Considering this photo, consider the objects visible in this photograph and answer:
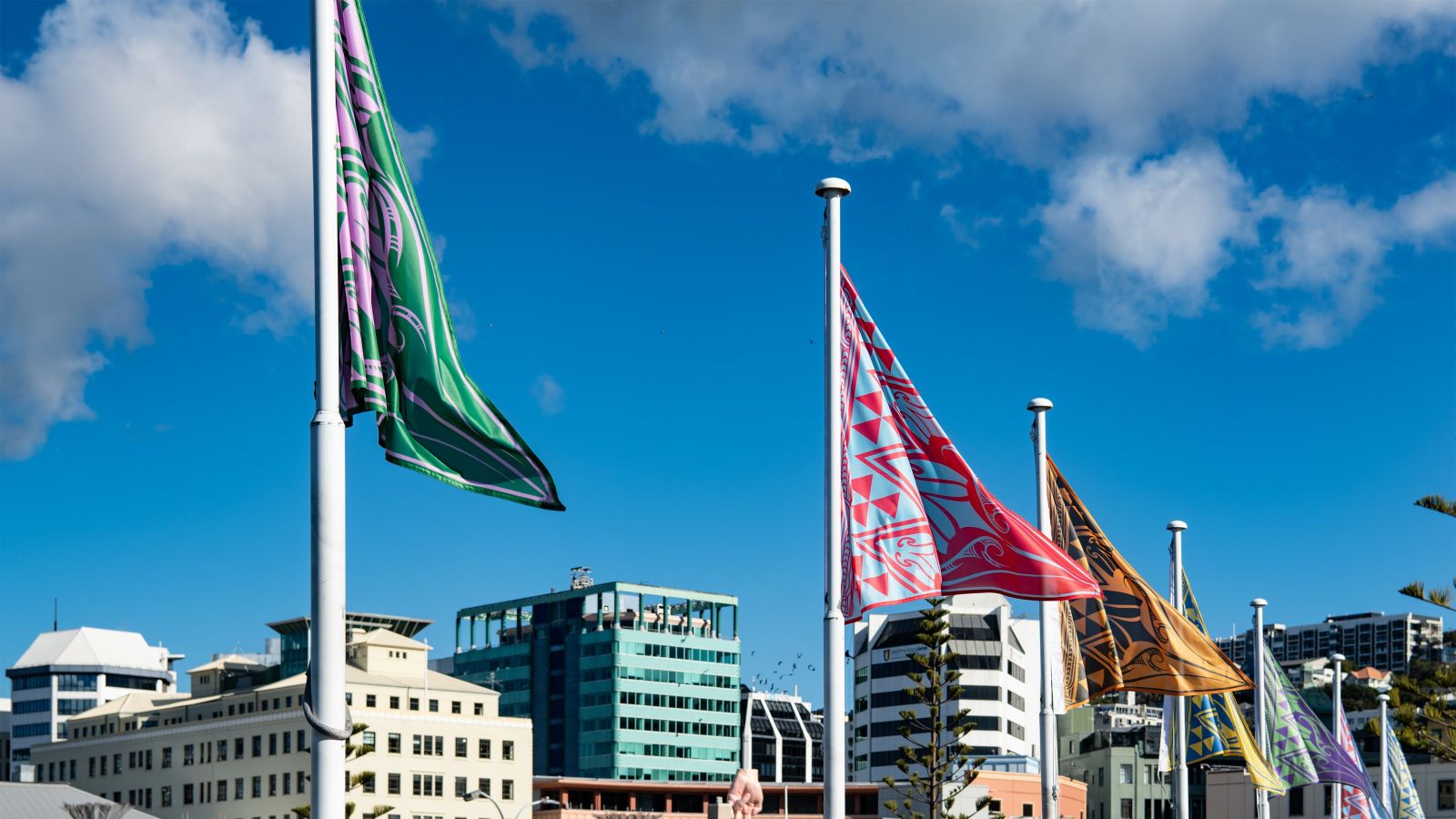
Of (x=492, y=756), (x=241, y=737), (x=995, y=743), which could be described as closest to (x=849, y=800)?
(x=995, y=743)

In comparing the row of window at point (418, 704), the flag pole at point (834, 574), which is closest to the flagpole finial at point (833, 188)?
the flag pole at point (834, 574)

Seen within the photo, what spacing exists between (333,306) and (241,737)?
115468 millimetres

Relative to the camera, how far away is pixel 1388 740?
62.5 metres

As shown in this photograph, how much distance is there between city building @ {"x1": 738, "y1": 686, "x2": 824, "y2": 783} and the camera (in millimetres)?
182125

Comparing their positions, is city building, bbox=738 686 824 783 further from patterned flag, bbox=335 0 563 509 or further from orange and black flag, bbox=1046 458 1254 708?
patterned flag, bbox=335 0 563 509

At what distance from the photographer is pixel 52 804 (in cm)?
10812

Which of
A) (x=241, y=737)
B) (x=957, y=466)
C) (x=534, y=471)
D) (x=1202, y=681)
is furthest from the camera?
(x=241, y=737)

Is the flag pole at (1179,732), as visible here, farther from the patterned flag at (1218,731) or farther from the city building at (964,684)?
the city building at (964,684)

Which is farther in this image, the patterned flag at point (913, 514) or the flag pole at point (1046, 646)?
the flag pole at point (1046, 646)

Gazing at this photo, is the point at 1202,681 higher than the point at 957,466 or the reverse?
the reverse

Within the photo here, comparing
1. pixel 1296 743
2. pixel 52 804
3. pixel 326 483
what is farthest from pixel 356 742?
pixel 326 483

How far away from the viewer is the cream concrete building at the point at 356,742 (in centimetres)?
11838

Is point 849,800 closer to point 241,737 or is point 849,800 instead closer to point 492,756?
point 492,756

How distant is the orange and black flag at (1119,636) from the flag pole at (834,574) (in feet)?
36.1
